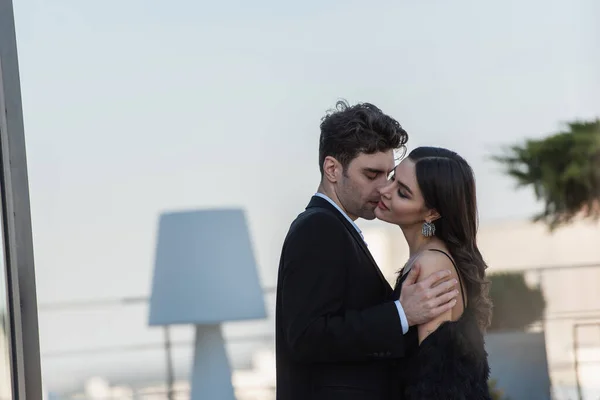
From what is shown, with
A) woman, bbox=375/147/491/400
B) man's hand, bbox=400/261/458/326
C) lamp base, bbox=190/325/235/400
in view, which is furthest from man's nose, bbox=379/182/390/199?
lamp base, bbox=190/325/235/400

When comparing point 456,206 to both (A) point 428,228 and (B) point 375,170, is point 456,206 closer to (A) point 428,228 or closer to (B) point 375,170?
(A) point 428,228

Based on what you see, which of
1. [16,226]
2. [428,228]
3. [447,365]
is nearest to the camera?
[447,365]

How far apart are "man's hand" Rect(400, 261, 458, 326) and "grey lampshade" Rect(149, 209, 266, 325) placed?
1262 millimetres

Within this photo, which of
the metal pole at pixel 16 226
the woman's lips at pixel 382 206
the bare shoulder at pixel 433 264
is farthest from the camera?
the metal pole at pixel 16 226

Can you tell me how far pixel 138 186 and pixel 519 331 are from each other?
1.59 meters

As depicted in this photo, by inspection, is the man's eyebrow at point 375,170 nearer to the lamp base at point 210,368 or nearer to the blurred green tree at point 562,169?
the blurred green tree at point 562,169

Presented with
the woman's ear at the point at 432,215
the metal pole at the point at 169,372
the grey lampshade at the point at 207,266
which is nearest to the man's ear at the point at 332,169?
the woman's ear at the point at 432,215

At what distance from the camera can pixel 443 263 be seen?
2.35 meters

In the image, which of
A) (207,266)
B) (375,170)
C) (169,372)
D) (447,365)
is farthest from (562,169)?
(169,372)

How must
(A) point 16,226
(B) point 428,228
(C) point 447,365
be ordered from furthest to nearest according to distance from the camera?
(A) point 16,226 < (B) point 428,228 < (C) point 447,365

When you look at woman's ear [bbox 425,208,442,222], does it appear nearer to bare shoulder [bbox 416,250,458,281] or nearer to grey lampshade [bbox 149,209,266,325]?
bare shoulder [bbox 416,250,458,281]

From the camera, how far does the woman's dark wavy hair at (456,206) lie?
234cm

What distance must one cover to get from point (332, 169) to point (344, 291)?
0.36 metres

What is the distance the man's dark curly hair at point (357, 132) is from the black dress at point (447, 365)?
41 centimetres
